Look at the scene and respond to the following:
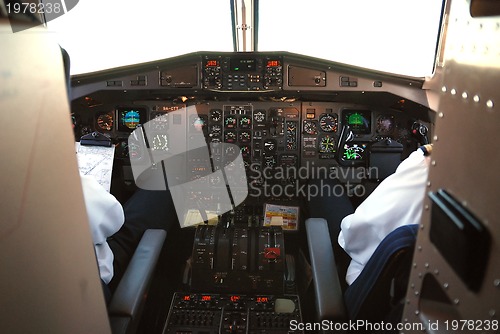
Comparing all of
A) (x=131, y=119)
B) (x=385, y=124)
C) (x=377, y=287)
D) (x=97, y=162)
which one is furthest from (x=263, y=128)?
(x=377, y=287)

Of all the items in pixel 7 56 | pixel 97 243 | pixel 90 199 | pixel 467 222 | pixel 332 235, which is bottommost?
pixel 332 235

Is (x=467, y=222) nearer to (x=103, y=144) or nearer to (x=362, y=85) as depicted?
(x=362, y=85)

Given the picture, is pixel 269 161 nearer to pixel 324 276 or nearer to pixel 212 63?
pixel 212 63

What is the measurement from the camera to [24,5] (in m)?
0.73

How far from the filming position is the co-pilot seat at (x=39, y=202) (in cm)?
74

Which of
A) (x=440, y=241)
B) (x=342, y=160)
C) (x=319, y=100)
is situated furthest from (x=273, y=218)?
(x=440, y=241)

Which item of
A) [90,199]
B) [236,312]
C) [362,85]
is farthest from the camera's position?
[362,85]

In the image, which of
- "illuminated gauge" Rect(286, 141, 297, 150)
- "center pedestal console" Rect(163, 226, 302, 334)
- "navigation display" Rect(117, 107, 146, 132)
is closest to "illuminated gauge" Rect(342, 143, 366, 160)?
"illuminated gauge" Rect(286, 141, 297, 150)

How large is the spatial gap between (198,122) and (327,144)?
100 centimetres

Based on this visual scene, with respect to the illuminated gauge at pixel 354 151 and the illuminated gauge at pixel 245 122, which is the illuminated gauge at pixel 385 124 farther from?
the illuminated gauge at pixel 245 122

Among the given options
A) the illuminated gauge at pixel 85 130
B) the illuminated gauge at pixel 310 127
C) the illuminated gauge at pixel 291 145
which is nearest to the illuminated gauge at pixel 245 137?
the illuminated gauge at pixel 291 145

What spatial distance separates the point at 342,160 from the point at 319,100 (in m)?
0.49

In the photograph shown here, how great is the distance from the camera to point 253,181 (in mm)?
3445

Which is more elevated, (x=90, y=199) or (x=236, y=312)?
(x=90, y=199)
